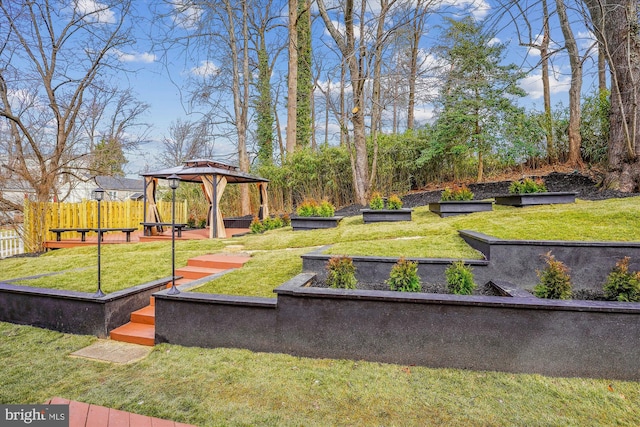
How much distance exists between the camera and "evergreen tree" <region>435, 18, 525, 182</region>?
27.5ft

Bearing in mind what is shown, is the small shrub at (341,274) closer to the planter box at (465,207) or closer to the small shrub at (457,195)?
the planter box at (465,207)

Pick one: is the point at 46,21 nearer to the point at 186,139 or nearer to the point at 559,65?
the point at 186,139

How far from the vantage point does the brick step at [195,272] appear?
478 centimetres

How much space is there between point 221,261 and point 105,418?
9.99 ft

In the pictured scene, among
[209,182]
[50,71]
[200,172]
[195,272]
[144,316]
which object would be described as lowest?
[144,316]

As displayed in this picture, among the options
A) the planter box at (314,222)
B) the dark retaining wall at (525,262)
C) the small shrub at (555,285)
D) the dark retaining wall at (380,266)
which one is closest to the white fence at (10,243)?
the planter box at (314,222)

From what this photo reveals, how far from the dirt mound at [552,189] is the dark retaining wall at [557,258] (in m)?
3.42

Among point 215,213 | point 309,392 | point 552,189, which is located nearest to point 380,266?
point 309,392

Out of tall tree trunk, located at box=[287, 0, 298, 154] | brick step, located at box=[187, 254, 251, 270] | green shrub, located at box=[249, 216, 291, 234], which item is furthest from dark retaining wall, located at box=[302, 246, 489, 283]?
tall tree trunk, located at box=[287, 0, 298, 154]

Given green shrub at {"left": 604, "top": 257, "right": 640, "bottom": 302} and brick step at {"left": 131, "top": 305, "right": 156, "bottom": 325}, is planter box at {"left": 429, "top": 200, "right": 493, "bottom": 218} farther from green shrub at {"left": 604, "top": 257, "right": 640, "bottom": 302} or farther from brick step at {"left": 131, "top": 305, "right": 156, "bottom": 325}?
brick step at {"left": 131, "top": 305, "right": 156, "bottom": 325}

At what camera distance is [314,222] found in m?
7.52

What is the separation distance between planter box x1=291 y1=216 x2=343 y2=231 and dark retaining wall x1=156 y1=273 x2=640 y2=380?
4.31 meters

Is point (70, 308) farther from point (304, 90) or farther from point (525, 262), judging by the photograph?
point (304, 90)

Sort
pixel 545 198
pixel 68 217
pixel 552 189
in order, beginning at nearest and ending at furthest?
pixel 545 198 → pixel 552 189 → pixel 68 217
